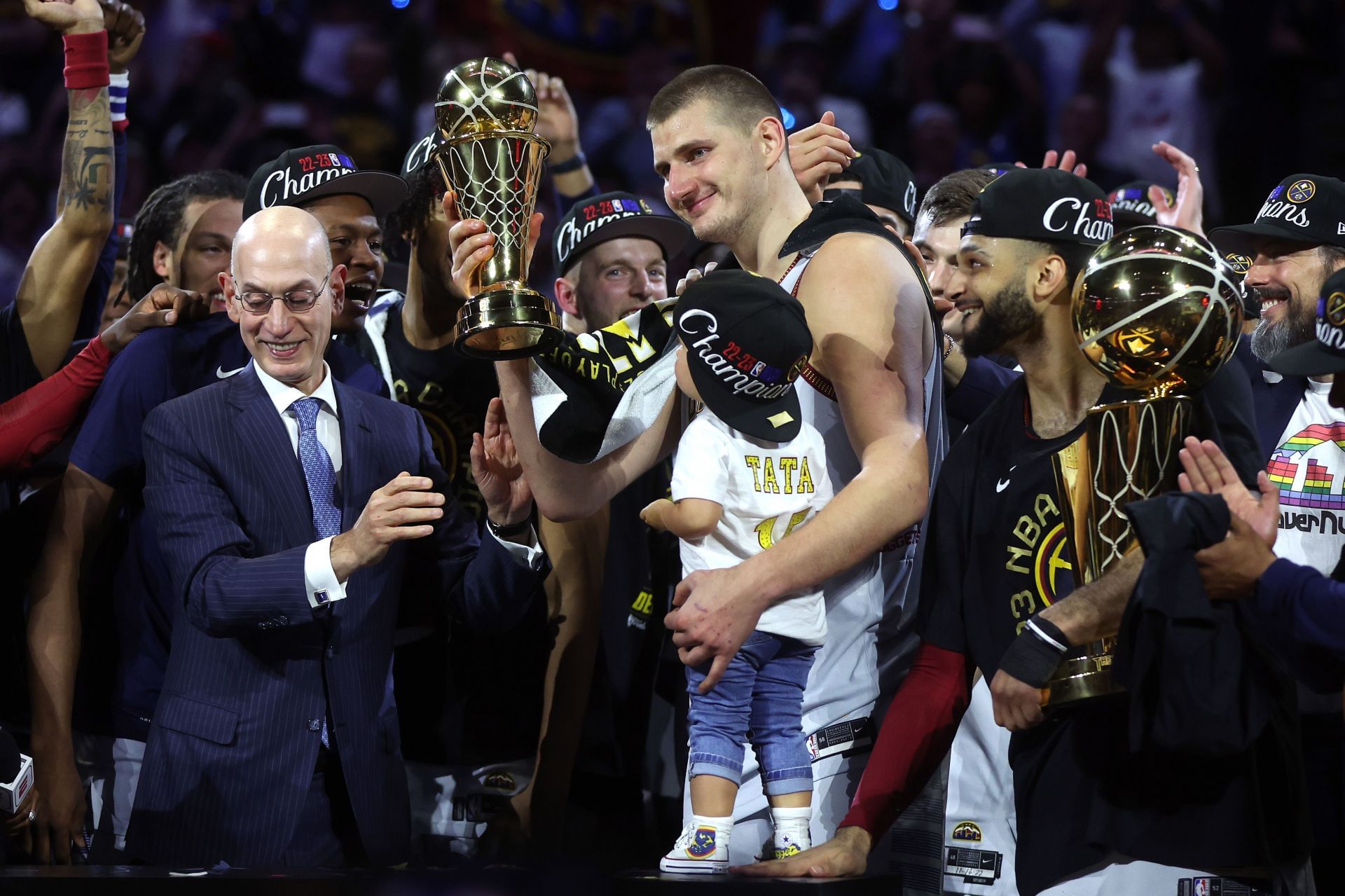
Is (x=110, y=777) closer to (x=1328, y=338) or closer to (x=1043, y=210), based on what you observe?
(x=1043, y=210)

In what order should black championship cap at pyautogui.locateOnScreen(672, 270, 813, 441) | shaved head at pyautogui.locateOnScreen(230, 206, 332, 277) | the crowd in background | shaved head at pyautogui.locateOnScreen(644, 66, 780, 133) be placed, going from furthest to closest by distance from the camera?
the crowd in background < shaved head at pyautogui.locateOnScreen(230, 206, 332, 277) < shaved head at pyautogui.locateOnScreen(644, 66, 780, 133) < black championship cap at pyautogui.locateOnScreen(672, 270, 813, 441)

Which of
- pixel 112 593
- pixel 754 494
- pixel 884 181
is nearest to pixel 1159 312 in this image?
pixel 754 494

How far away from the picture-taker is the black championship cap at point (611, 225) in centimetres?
434

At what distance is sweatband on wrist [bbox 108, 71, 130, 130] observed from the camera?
382 cm

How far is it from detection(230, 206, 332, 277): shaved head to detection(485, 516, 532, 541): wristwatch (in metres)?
0.66

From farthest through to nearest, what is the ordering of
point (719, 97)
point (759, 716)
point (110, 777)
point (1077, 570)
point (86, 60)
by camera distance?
point (86, 60)
point (110, 777)
point (719, 97)
point (759, 716)
point (1077, 570)

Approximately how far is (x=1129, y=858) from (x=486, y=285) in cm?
147

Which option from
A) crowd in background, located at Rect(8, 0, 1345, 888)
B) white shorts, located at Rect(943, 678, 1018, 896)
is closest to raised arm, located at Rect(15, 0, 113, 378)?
white shorts, located at Rect(943, 678, 1018, 896)

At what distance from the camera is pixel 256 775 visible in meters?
2.67

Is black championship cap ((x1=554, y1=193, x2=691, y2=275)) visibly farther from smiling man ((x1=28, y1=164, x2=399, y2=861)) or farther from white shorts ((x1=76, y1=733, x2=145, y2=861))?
white shorts ((x1=76, y1=733, x2=145, y2=861))

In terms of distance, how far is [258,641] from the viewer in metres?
2.74

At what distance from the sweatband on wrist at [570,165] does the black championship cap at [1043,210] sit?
231 cm

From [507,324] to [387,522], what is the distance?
1.49ft

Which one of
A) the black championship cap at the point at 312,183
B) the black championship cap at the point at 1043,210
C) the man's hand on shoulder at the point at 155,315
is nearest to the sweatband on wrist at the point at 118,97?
the black championship cap at the point at 312,183
